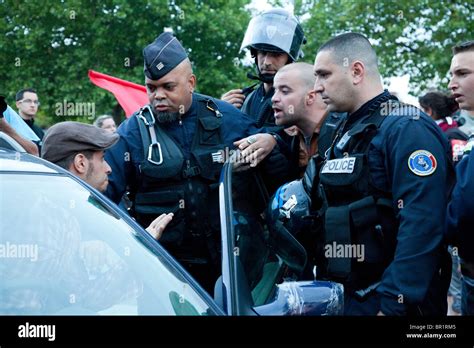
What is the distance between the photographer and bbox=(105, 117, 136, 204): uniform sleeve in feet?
14.4

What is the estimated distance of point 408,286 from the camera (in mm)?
3164

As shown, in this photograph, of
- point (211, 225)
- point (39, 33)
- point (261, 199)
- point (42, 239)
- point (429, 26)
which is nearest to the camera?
point (42, 239)

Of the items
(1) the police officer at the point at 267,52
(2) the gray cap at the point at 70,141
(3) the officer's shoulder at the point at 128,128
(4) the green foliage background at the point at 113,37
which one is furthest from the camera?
(4) the green foliage background at the point at 113,37

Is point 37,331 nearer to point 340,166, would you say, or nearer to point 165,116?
point 340,166

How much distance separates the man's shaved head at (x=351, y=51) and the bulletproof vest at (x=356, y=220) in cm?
A: 32

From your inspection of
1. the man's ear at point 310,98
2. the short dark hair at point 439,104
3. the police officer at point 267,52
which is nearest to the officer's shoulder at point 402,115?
the man's ear at point 310,98

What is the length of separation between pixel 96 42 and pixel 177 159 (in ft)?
59.1

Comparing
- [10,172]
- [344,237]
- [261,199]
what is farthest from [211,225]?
[10,172]

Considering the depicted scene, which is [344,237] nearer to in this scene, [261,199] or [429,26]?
[261,199]

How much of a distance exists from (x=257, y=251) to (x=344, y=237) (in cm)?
46

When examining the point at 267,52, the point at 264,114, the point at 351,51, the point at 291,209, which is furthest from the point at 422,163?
the point at 267,52

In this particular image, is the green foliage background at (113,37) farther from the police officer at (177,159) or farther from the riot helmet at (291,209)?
the riot helmet at (291,209)

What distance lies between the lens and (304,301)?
2.56 m

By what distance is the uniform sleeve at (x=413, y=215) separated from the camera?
125 inches
